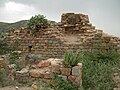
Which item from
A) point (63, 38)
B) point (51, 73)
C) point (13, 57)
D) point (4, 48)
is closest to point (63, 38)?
point (63, 38)

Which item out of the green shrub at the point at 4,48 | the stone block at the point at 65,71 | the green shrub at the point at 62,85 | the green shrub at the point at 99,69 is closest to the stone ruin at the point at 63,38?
the green shrub at the point at 4,48

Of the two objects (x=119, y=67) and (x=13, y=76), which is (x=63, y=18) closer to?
(x=119, y=67)

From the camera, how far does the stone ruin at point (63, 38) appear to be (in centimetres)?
1357

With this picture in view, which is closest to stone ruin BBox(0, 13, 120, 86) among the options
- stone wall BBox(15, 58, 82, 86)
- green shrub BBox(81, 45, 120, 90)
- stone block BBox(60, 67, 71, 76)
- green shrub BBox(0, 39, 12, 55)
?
green shrub BBox(0, 39, 12, 55)

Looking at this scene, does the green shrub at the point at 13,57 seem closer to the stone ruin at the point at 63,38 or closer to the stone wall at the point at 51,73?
the stone ruin at the point at 63,38

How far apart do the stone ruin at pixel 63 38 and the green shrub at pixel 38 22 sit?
29 centimetres

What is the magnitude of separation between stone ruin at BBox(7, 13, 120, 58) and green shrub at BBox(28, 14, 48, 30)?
293 mm

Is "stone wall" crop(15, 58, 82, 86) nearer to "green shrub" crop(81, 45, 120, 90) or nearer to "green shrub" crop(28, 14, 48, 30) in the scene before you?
"green shrub" crop(81, 45, 120, 90)

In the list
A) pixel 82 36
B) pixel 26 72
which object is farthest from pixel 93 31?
pixel 26 72

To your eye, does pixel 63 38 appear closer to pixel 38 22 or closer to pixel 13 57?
pixel 38 22

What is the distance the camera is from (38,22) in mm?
14812

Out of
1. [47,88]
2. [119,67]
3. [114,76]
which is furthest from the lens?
[119,67]

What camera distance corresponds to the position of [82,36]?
1438 cm

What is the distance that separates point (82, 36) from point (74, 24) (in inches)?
53.1
